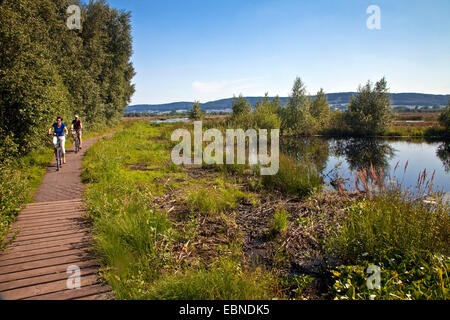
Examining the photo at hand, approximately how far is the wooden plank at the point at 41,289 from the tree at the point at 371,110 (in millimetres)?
43034

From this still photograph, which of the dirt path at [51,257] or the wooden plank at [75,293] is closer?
the wooden plank at [75,293]

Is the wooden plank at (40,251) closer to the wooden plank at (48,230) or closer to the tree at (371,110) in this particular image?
the wooden plank at (48,230)

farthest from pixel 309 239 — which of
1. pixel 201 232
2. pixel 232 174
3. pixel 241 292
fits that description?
pixel 232 174

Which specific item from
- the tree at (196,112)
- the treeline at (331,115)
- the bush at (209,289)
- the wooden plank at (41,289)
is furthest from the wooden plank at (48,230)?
the tree at (196,112)

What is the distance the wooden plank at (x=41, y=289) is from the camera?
10.0 feet

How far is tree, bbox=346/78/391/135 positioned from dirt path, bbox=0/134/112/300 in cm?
4228

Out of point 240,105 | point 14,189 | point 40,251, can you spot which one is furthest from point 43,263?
point 240,105

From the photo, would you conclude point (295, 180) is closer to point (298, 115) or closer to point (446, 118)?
point (298, 115)

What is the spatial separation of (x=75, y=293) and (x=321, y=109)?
49.3 meters

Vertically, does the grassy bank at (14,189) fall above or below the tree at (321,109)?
below

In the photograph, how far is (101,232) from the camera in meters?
4.47

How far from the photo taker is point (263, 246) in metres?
5.34

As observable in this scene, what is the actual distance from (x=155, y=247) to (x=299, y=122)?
40.8 m
